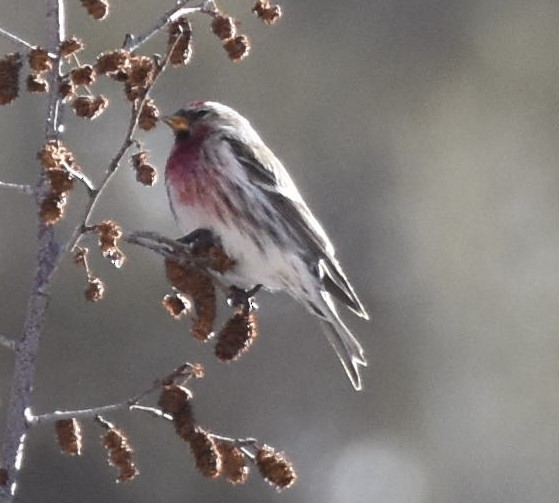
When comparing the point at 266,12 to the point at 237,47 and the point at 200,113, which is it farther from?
the point at 200,113

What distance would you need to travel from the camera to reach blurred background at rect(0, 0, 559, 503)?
10.5 metres

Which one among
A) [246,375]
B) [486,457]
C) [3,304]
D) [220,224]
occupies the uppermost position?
[220,224]

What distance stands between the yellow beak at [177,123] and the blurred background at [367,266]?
4.79 metres

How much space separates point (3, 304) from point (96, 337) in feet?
2.07

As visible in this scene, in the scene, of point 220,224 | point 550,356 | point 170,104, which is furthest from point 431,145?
point 220,224

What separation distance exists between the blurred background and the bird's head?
462cm

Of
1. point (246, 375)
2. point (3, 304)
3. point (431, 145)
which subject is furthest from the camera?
point (431, 145)

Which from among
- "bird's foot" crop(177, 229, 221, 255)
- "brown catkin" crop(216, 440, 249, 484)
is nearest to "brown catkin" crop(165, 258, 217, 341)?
"brown catkin" crop(216, 440, 249, 484)

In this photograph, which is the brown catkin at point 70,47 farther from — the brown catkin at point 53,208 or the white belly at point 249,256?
the white belly at point 249,256

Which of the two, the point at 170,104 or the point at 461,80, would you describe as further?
the point at 461,80

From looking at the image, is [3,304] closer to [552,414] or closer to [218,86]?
[218,86]

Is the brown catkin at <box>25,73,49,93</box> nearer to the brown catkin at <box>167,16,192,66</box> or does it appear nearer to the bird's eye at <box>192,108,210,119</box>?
the brown catkin at <box>167,16,192,66</box>

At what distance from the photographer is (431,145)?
46.8 ft

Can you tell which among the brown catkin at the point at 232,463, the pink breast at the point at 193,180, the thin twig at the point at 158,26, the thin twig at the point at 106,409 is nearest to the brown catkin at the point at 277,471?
the brown catkin at the point at 232,463
